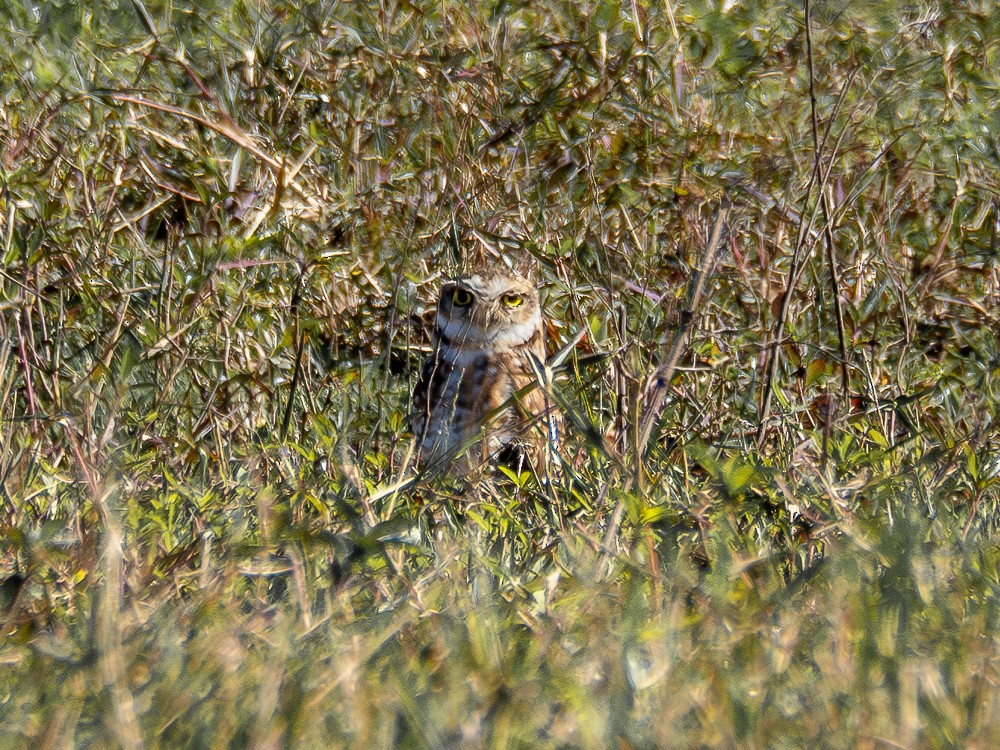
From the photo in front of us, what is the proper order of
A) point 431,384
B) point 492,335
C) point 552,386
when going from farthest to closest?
1. point 492,335
2. point 431,384
3. point 552,386

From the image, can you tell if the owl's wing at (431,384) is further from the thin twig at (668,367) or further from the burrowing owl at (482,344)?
the thin twig at (668,367)

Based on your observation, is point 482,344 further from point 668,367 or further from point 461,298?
point 668,367

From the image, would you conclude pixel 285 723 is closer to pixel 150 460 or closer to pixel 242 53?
pixel 150 460

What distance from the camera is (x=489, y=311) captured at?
4.97 meters

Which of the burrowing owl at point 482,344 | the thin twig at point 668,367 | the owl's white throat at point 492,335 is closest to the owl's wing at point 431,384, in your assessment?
the burrowing owl at point 482,344

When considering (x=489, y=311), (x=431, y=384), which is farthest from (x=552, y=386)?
(x=489, y=311)

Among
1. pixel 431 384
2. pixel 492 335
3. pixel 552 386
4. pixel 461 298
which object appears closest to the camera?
pixel 552 386

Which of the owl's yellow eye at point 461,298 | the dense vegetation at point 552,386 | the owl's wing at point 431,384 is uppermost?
the dense vegetation at point 552,386

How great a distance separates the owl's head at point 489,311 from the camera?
4.94 m

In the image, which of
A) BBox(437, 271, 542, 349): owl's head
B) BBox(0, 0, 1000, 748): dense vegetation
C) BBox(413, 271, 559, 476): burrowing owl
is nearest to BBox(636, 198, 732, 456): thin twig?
BBox(0, 0, 1000, 748): dense vegetation

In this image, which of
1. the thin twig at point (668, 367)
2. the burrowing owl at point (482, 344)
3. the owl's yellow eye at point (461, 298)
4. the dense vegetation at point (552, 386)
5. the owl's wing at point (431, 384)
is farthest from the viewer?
the owl's yellow eye at point (461, 298)

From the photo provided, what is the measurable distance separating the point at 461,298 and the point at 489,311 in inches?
4.7

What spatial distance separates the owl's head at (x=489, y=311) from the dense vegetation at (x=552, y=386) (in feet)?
0.34

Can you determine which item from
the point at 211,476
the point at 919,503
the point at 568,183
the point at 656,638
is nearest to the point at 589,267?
the point at 568,183
